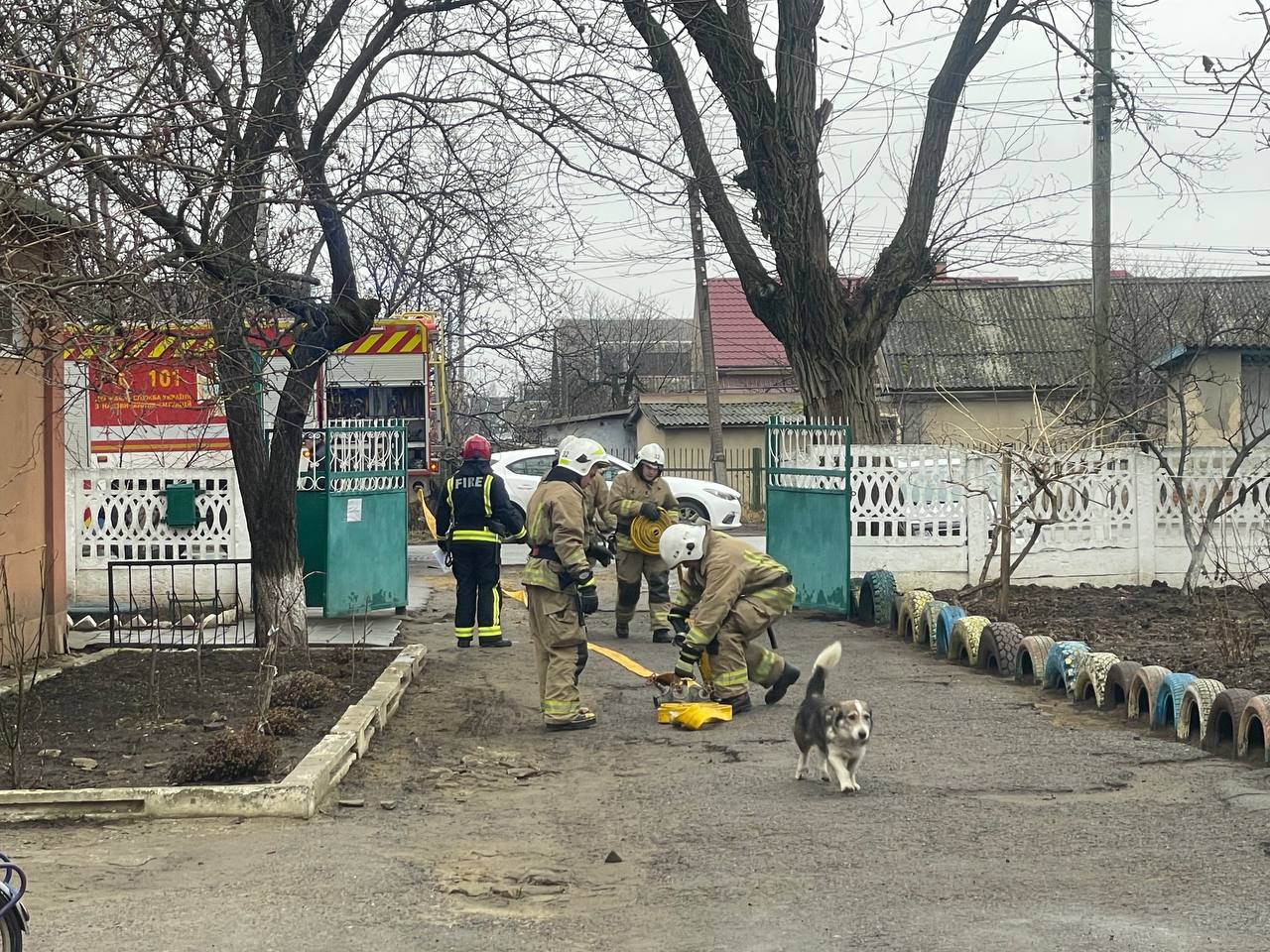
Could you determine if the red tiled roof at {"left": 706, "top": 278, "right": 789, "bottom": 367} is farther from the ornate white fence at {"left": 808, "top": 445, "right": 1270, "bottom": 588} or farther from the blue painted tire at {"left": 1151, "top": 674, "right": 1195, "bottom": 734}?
the blue painted tire at {"left": 1151, "top": 674, "right": 1195, "bottom": 734}

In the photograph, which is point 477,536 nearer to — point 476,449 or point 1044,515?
point 476,449

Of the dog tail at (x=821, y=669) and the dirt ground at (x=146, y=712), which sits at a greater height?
the dog tail at (x=821, y=669)

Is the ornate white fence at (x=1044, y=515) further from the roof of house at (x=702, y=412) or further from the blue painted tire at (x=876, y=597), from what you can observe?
the roof of house at (x=702, y=412)

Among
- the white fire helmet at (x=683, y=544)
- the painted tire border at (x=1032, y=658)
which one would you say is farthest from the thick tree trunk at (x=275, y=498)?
the painted tire border at (x=1032, y=658)

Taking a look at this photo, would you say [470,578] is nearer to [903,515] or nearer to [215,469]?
[215,469]

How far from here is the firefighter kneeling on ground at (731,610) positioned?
9609mm

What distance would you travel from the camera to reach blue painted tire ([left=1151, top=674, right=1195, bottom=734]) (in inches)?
338

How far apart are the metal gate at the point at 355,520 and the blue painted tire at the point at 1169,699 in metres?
7.86

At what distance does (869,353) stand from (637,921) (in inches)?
487

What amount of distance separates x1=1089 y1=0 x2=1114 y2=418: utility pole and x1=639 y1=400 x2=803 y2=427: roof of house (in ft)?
60.8

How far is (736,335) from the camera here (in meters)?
47.6

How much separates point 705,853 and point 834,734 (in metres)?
1.17

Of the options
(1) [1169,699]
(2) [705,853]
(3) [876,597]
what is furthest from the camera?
(3) [876,597]

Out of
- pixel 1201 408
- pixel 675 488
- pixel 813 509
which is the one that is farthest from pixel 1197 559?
pixel 675 488
